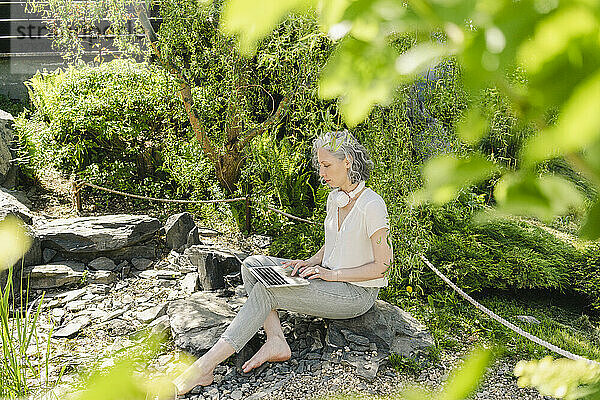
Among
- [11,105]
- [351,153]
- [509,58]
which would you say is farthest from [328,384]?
[11,105]

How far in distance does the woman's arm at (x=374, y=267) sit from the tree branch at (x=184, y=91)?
2729mm

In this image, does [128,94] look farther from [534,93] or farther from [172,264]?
[534,93]

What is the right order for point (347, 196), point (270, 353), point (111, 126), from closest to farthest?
point (270, 353), point (347, 196), point (111, 126)

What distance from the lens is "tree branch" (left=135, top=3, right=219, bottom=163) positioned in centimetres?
530

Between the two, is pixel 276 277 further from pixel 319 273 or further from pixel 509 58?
pixel 509 58

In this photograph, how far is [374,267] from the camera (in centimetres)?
310

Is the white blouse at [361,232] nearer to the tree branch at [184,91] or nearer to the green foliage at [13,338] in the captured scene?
the green foliage at [13,338]

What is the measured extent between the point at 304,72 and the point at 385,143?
912 millimetres

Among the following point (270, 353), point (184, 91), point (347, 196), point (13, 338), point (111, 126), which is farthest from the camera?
point (111, 126)

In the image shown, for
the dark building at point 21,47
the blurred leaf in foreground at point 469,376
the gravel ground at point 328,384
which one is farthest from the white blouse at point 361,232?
the dark building at point 21,47

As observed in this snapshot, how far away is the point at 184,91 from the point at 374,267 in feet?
10.0

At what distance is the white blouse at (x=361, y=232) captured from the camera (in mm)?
3082

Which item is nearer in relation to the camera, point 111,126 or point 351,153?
point 351,153

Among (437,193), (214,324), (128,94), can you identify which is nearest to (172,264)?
(214,324)
